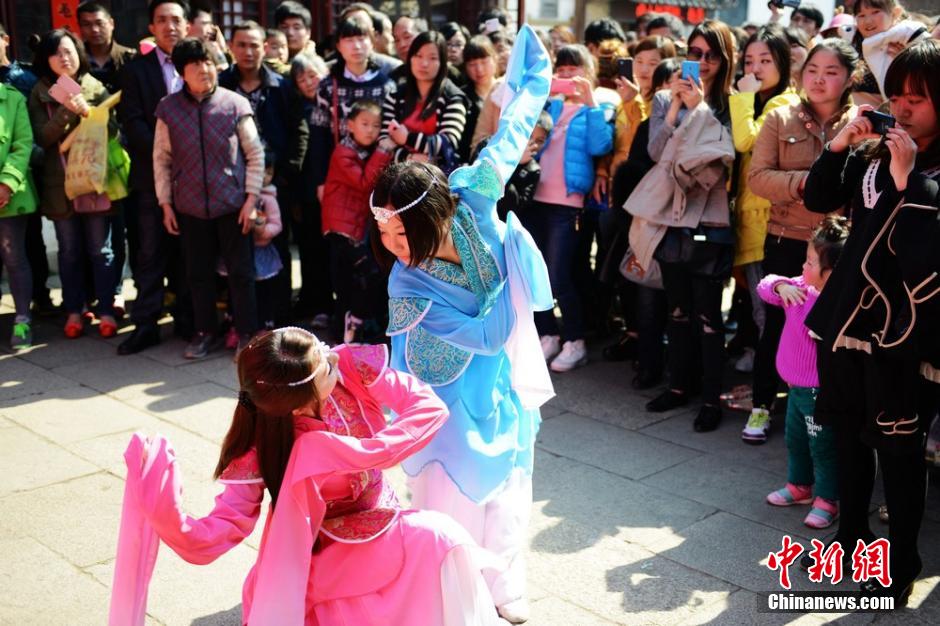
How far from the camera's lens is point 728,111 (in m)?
5.16

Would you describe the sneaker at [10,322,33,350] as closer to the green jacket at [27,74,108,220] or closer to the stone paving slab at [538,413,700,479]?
the green jacket at [27,74,108,220]

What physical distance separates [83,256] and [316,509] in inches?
179

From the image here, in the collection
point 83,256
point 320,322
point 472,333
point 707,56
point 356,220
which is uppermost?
point 707,56

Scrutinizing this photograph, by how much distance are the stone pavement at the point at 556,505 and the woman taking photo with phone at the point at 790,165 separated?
327 mm

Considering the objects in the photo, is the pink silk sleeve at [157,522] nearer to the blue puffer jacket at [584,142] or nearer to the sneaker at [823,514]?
the sneaker at [823,514]

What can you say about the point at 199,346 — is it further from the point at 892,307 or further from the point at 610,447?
the point at 892,307

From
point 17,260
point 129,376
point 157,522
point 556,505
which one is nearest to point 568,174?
point 556,505

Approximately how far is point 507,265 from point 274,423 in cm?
114

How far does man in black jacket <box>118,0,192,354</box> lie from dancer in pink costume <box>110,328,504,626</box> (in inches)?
151

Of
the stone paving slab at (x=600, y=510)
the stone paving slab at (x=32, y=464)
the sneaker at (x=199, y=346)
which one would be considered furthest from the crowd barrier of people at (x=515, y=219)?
the stone paving slab at (x=32, y=464)

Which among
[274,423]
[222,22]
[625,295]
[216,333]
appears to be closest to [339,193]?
[216,333]

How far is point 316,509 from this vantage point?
107 inches

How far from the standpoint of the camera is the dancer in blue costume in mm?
3322

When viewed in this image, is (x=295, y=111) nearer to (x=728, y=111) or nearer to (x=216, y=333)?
(x=216, y=333)
